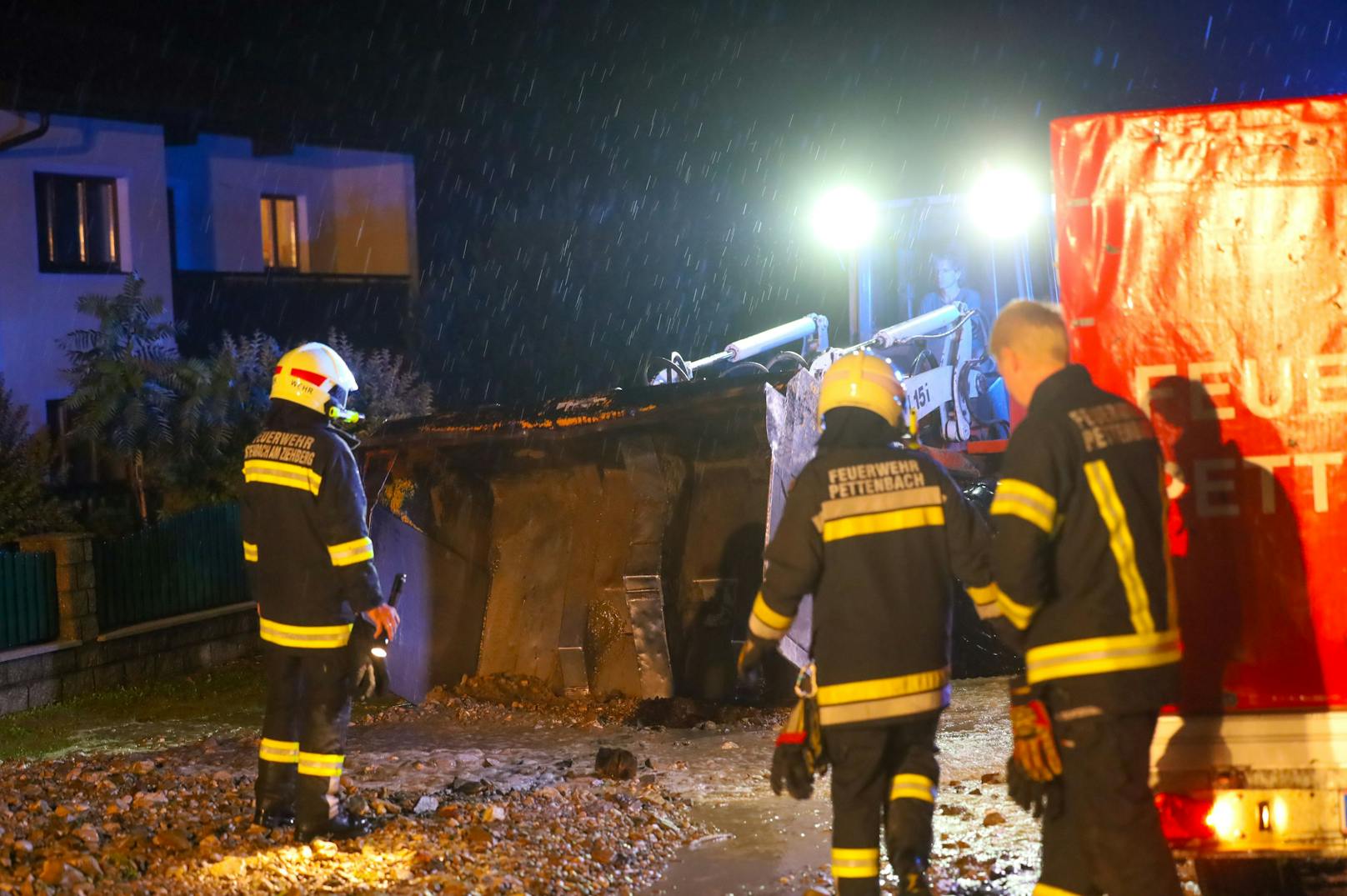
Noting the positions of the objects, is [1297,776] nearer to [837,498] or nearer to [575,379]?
[837,498]

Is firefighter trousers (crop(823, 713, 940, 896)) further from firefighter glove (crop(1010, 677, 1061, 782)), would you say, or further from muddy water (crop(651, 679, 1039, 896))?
muddy water (crop(651, 679, 1039, 896))

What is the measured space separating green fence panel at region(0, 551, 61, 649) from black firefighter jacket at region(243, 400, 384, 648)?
4842 mm

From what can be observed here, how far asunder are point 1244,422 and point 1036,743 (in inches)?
45.0

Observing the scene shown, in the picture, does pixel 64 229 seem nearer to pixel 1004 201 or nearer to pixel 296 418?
pixel 1004 201

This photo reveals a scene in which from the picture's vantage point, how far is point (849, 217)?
10.6 metres

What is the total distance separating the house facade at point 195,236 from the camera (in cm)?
1722

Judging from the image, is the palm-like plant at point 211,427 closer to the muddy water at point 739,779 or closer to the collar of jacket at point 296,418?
the muddy water at point 739,779

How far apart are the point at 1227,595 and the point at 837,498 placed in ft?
3.77

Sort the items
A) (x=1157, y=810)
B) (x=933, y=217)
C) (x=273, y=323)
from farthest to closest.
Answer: (x=273, y=323)
(x=933, y=217)
(x=1157, y=810)

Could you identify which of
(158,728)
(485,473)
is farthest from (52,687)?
(485,473)

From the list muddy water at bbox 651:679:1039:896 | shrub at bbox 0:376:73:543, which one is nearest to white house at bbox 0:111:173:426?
shrub at bbox 0:376:73:543

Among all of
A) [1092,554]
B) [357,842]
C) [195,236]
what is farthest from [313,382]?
[195,236]

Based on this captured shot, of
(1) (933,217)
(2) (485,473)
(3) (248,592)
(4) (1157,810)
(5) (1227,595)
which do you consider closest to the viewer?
(4) (1157,810)

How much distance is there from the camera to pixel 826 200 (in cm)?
1070
